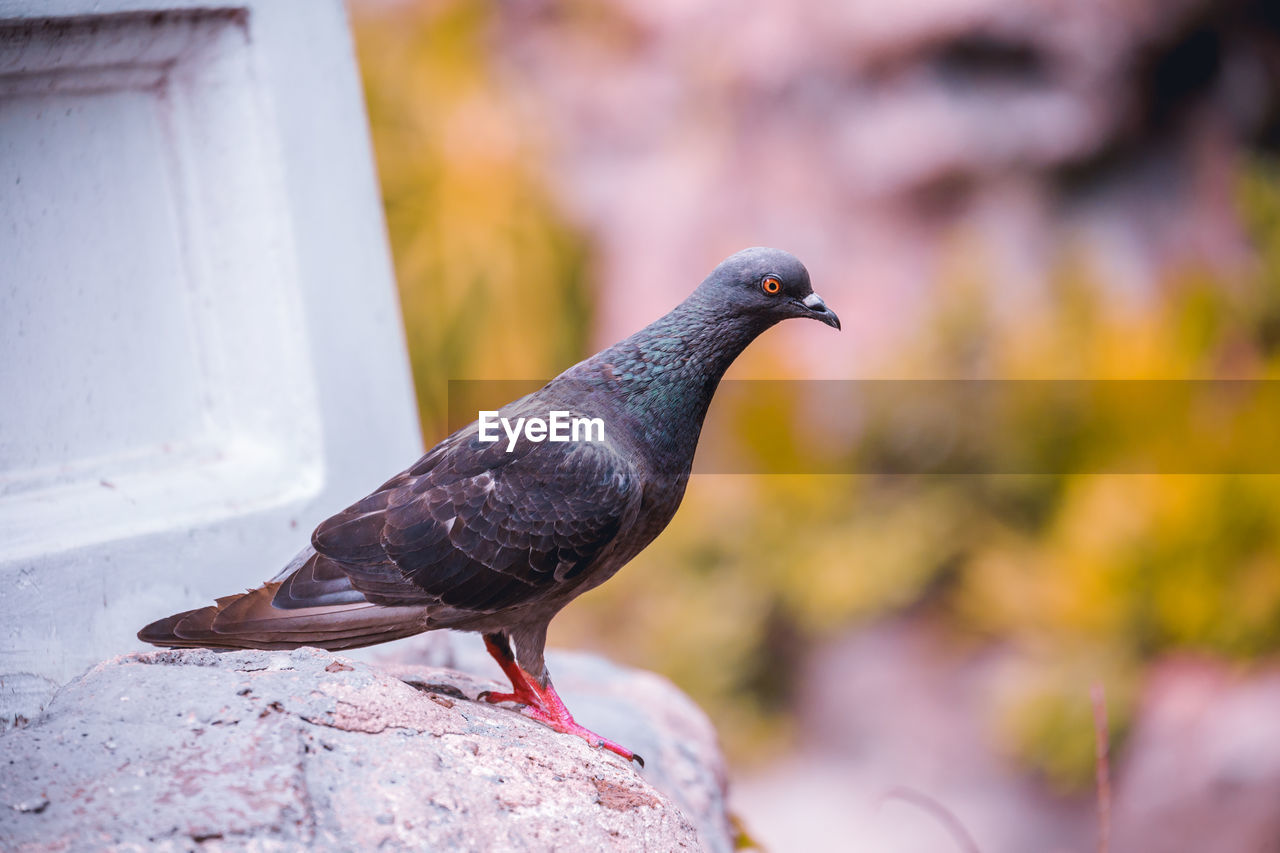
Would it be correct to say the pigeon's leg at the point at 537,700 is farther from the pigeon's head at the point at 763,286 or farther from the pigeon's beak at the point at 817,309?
the pigeon's beak at the point at 817,309

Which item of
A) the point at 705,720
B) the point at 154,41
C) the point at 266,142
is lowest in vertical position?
the point at 705,720

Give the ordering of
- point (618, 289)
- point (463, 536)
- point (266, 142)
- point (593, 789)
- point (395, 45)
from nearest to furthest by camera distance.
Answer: point (593, 789) < point (463, 536) < point (266, 142) < point (395, 45) < point (618, 289)

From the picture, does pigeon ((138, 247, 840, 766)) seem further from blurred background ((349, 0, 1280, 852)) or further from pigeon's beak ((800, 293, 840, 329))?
blurred background ((349, 0, 1280, 852))

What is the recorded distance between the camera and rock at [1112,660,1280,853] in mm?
5781

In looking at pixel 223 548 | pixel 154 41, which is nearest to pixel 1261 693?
pixel 223 548

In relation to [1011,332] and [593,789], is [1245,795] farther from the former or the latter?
[593,789]

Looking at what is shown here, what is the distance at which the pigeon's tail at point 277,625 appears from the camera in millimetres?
2535

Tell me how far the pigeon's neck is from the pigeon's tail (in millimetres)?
731

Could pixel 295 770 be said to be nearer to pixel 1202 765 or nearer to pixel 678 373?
pixel 678 373

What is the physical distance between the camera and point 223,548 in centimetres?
311

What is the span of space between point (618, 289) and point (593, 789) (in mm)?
8097

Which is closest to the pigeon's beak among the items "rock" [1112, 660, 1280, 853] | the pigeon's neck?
the pigeon's neck

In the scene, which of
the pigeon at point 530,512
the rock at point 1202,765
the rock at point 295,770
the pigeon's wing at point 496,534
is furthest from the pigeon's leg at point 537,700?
the rock at point 1202,765

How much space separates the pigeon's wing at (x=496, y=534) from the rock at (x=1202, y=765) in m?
4.75
